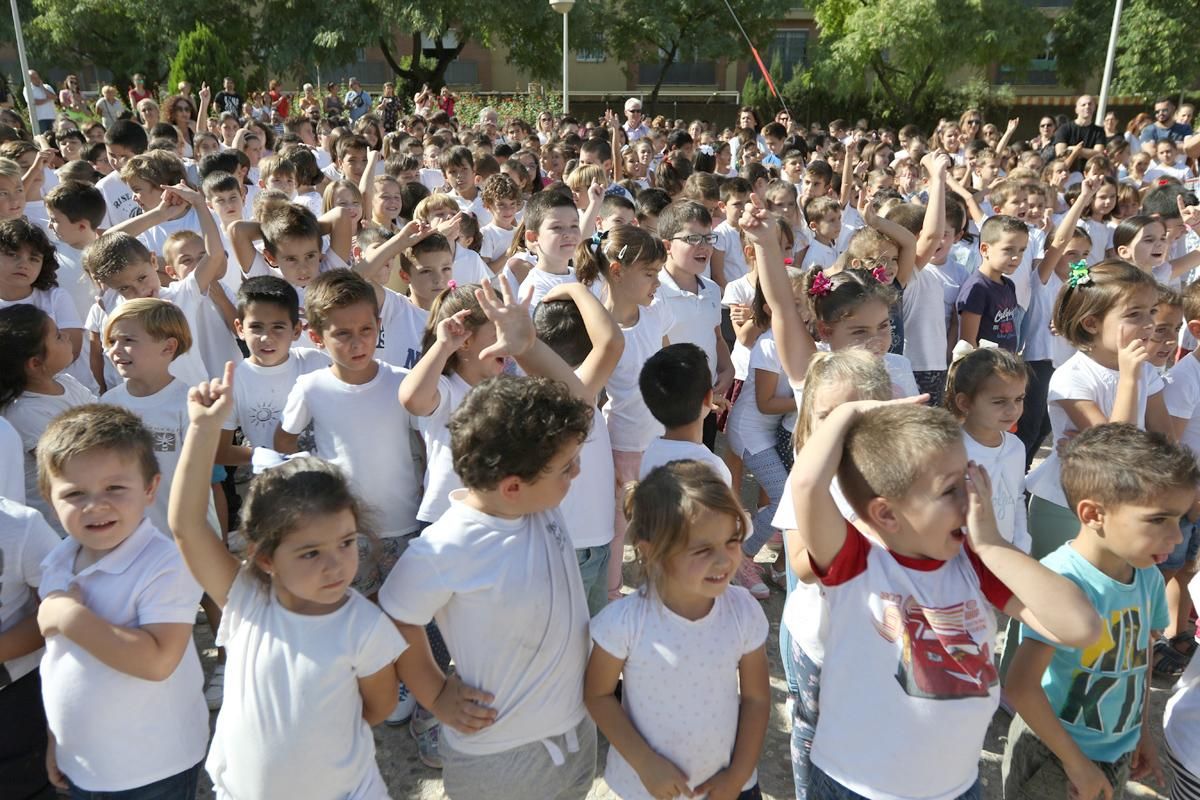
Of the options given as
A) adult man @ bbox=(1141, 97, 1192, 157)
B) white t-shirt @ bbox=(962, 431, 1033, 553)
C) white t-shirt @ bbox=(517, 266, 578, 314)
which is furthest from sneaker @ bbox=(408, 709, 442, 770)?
adult man @ bbox=(1141, 97, 1192, 157)

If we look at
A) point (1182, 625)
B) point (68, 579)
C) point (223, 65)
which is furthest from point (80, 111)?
point (1182, 625)

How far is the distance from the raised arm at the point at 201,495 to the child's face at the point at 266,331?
1355mm

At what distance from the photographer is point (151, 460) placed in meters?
2.11

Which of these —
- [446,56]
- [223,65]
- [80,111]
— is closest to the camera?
[80,111]

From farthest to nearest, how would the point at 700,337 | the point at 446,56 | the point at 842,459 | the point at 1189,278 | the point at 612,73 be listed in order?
the point at 612,73, the point at 446,56, the point at 1189,278, the point at 700,337, the point at 842,459

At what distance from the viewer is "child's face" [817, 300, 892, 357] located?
317 cm

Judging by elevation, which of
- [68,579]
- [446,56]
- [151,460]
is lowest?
[68,579]

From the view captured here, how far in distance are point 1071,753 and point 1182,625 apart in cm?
188

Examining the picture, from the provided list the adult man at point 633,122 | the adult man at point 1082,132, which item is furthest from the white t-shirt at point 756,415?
the adult man at point 633,122

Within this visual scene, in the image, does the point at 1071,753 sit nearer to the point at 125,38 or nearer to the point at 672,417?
the point at 672,417

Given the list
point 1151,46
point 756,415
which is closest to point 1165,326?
point 756,415

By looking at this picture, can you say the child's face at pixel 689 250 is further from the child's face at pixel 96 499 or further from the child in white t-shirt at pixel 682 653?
the child's face at pixel 96 499

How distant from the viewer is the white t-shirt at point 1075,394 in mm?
2996

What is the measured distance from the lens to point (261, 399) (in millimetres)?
3105
